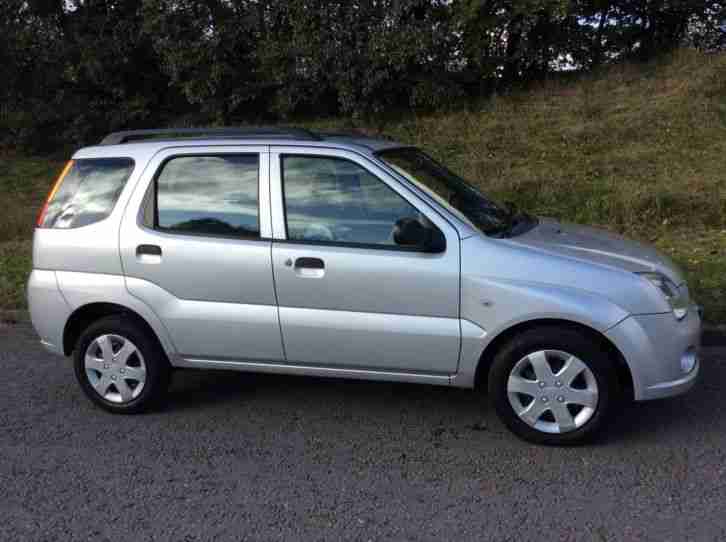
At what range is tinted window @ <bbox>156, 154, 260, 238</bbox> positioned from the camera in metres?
5.06

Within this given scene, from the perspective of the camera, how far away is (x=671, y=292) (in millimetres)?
4637

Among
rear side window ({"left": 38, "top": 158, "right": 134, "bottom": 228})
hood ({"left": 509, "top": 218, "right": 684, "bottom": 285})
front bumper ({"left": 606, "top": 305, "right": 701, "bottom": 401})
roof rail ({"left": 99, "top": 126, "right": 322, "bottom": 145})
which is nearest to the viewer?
front bumper ({"left": 606, "top": 305, "right": 701, "bottom": 401})

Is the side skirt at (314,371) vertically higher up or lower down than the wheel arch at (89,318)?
lower down

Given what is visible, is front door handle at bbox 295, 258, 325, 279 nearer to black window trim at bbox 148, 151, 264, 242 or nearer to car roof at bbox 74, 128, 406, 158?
black window trim at bbox 148, 151, 264, 242

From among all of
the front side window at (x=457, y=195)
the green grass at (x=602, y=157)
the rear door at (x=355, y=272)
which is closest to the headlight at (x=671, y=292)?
the front side window at (x=457, y=195)

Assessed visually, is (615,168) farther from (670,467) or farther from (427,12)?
(670,467)

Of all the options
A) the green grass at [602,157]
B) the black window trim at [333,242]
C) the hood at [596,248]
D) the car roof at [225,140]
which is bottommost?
the green grass at [602,157]

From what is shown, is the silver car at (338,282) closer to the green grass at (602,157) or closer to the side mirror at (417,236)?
the side mirror at (417,236)

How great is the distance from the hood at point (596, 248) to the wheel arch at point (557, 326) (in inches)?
14.8

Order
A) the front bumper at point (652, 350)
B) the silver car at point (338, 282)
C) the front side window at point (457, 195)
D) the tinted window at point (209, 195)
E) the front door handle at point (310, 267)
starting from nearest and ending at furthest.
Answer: the front bumper at point (652, 350)
the silver car at point (338, 282)
the front door handle at point (310, 267)
the front side window at point (457, 195)
the tinted window at point (209, 195)

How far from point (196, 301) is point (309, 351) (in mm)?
767

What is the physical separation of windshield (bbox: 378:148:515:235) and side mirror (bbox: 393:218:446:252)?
256mm

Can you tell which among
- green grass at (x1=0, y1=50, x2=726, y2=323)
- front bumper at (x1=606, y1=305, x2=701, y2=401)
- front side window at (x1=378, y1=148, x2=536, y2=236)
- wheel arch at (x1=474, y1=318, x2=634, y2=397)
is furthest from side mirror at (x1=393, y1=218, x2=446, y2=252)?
green grass at (x1=0, y1=50, x2=726, y2=323)

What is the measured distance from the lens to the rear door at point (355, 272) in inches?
183
